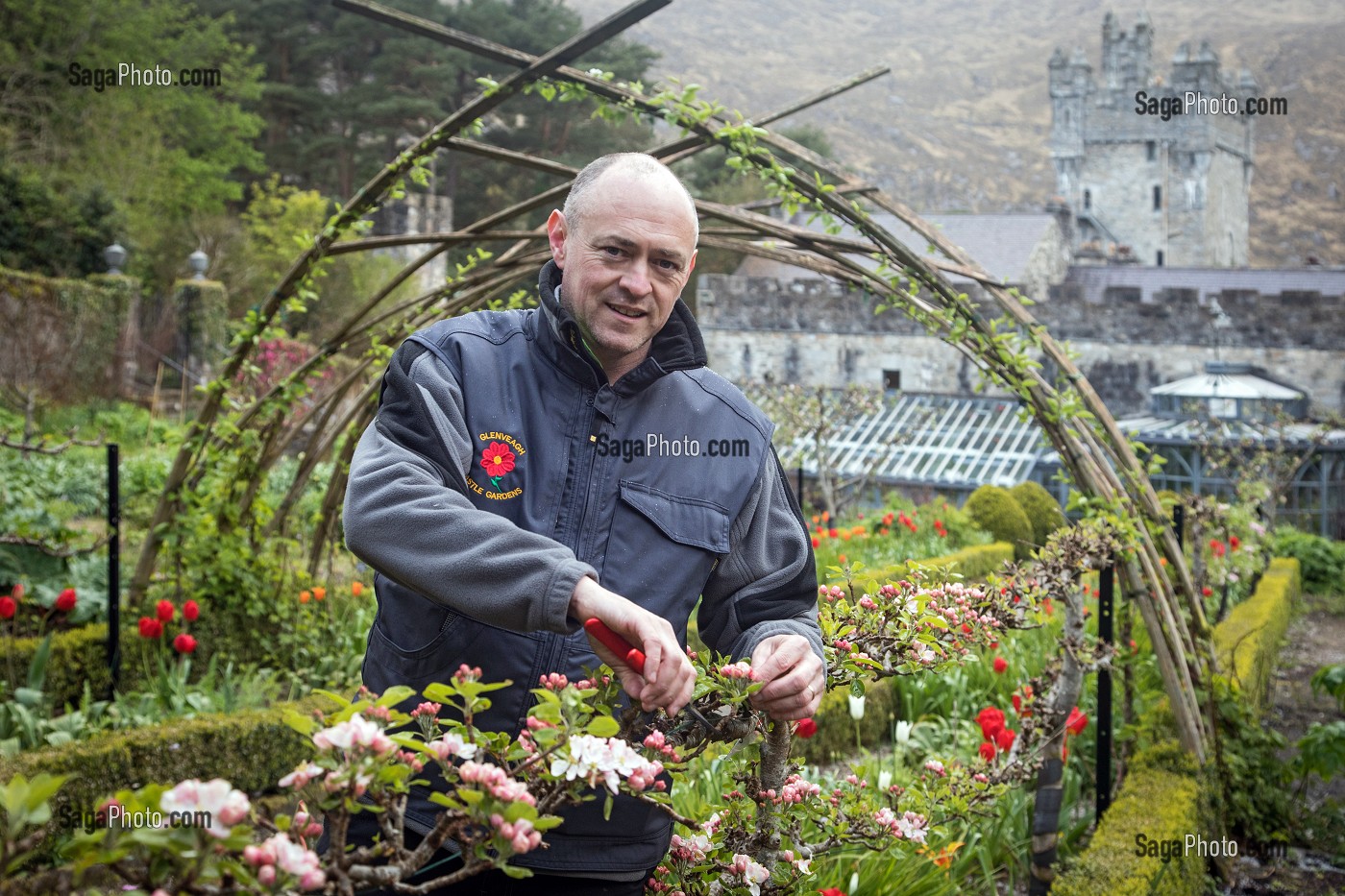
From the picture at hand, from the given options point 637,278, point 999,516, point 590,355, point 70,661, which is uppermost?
point 637,278

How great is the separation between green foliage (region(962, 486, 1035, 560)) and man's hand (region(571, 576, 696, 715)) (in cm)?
895

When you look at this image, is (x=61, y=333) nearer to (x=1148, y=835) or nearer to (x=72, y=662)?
(x=72, y=662)

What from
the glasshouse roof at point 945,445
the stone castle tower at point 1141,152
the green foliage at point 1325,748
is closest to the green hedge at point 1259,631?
the green foliage at point 1325,748

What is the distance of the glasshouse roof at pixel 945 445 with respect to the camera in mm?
15992

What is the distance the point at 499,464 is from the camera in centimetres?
185

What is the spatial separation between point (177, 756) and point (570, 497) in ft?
10.4

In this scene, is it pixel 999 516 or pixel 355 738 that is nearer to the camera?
pixel 355 738

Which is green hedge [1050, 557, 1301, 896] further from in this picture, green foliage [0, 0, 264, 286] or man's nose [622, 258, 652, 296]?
green foliage [0, 0, 264, 286]

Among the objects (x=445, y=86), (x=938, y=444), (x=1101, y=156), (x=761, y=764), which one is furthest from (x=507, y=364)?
(x=1101, y=156)

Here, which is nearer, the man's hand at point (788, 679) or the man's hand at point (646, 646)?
the man's hand at point (646, 646)

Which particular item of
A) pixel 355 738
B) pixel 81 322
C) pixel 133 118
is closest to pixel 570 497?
pixel 355 738

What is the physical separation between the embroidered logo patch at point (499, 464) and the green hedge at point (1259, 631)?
3534 millimetres

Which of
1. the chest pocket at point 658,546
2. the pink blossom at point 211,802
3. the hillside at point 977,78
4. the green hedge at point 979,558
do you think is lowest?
the green hedge at point 979,558

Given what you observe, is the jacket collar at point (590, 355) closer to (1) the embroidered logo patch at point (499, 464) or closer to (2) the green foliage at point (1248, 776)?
(1) the embroidered logo patch at point (499, 464)
